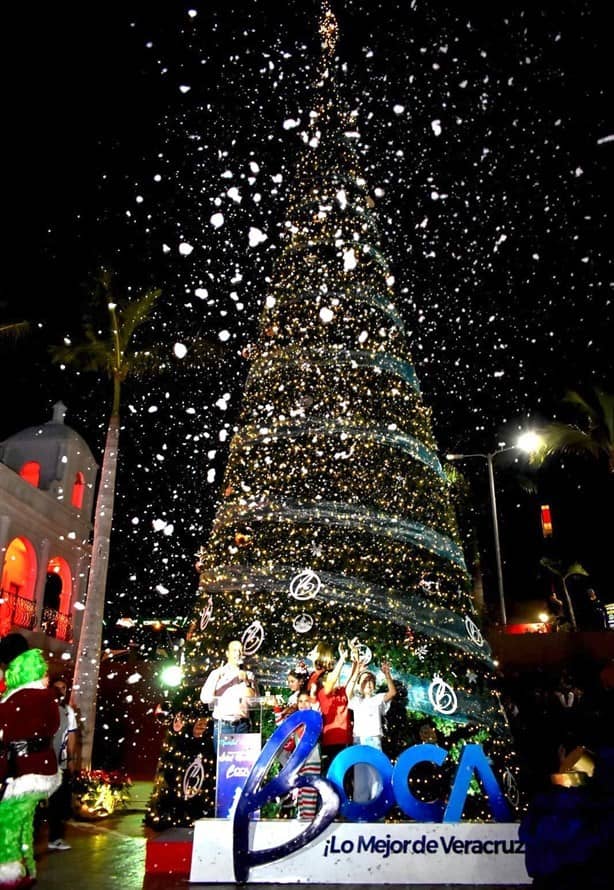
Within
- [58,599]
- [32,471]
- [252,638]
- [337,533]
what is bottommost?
[252,638]

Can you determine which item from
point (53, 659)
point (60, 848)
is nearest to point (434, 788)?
point (60, 848)

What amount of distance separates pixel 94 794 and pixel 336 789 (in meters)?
6.31

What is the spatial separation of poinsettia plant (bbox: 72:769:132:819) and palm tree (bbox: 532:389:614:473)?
63.0 feet

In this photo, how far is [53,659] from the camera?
20.0 m

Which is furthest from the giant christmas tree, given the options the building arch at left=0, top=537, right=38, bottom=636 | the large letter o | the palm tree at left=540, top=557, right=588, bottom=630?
the palm tree at left=540, top=557, right=588, bottom=630

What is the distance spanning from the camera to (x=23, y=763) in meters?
5.71

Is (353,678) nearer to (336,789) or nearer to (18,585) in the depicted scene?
(336,789)

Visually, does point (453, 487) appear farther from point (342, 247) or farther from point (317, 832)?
point (317, 832)

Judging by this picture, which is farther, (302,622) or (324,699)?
(302,622)

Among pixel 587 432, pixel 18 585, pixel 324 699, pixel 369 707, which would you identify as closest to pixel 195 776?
pixel 324 699

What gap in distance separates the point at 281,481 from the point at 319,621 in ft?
5.42

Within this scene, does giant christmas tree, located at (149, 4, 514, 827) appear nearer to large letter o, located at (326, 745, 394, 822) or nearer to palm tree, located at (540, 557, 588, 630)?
large letter o, located at (326, 745, 394, 822)

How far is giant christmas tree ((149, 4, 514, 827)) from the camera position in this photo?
7.57m

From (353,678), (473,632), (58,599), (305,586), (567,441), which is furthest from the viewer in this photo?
(567,441)
